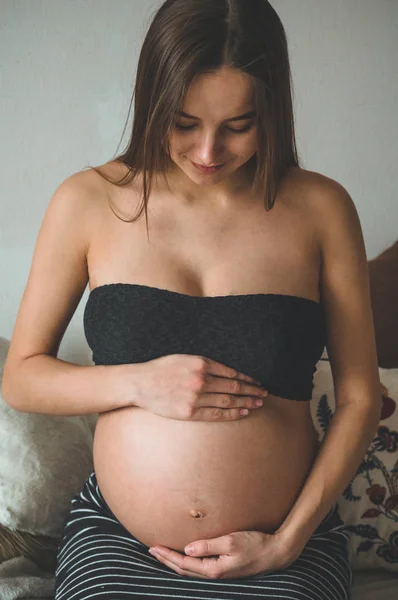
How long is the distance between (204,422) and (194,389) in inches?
2.5

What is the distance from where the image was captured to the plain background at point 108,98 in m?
1.69

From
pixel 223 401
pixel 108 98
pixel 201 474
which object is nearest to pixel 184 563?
pixel 201 474

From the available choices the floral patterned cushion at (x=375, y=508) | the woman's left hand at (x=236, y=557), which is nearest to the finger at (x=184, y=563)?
the woman's left hand at (x=236, y=557)

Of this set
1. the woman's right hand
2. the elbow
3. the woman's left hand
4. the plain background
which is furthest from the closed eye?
the plain background

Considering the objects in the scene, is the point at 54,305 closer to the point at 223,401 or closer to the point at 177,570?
the point at 223,401

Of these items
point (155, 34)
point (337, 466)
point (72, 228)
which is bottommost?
point (337, 466)

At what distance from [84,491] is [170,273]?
412 mm

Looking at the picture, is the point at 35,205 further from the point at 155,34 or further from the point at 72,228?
the point at 155,34

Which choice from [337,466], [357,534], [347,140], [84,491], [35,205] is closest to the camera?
[337,466]

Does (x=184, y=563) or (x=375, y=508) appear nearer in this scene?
(x=184, y=563)

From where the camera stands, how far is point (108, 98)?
173 cm

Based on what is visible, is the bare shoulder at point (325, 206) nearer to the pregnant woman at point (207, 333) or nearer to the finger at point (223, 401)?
the pregnant woman at point (207, 333)

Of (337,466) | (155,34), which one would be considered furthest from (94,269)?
(337,466)

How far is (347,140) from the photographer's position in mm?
1888
